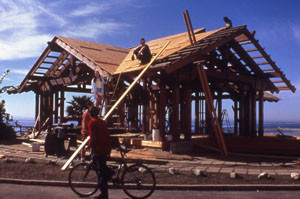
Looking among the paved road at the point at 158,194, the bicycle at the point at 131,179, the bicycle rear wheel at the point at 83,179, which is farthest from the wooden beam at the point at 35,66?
the bicycle at the point at 131,179

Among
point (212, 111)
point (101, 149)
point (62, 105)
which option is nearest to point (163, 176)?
point (101, 149)

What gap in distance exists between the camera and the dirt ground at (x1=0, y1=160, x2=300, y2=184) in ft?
26.0

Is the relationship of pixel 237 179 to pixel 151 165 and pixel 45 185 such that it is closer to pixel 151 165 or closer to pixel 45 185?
pixel 151 165

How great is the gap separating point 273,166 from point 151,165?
3.83 meters

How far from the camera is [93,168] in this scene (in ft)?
22.2

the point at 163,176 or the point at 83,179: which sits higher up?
the point at 83,179

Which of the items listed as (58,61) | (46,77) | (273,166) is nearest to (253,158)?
(273,166)

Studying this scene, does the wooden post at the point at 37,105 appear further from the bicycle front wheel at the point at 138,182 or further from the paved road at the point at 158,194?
the bicycle front wheel at the point at 138,182

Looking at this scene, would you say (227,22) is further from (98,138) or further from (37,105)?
(37,105)

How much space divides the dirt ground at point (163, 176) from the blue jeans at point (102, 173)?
182 centimetres

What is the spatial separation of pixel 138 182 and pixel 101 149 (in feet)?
3.31

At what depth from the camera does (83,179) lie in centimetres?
707

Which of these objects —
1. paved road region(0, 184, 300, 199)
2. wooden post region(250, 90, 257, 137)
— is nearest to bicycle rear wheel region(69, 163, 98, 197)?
paved road region(0, 184, 300, 199)

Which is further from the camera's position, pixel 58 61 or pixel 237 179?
pixel 58 61
